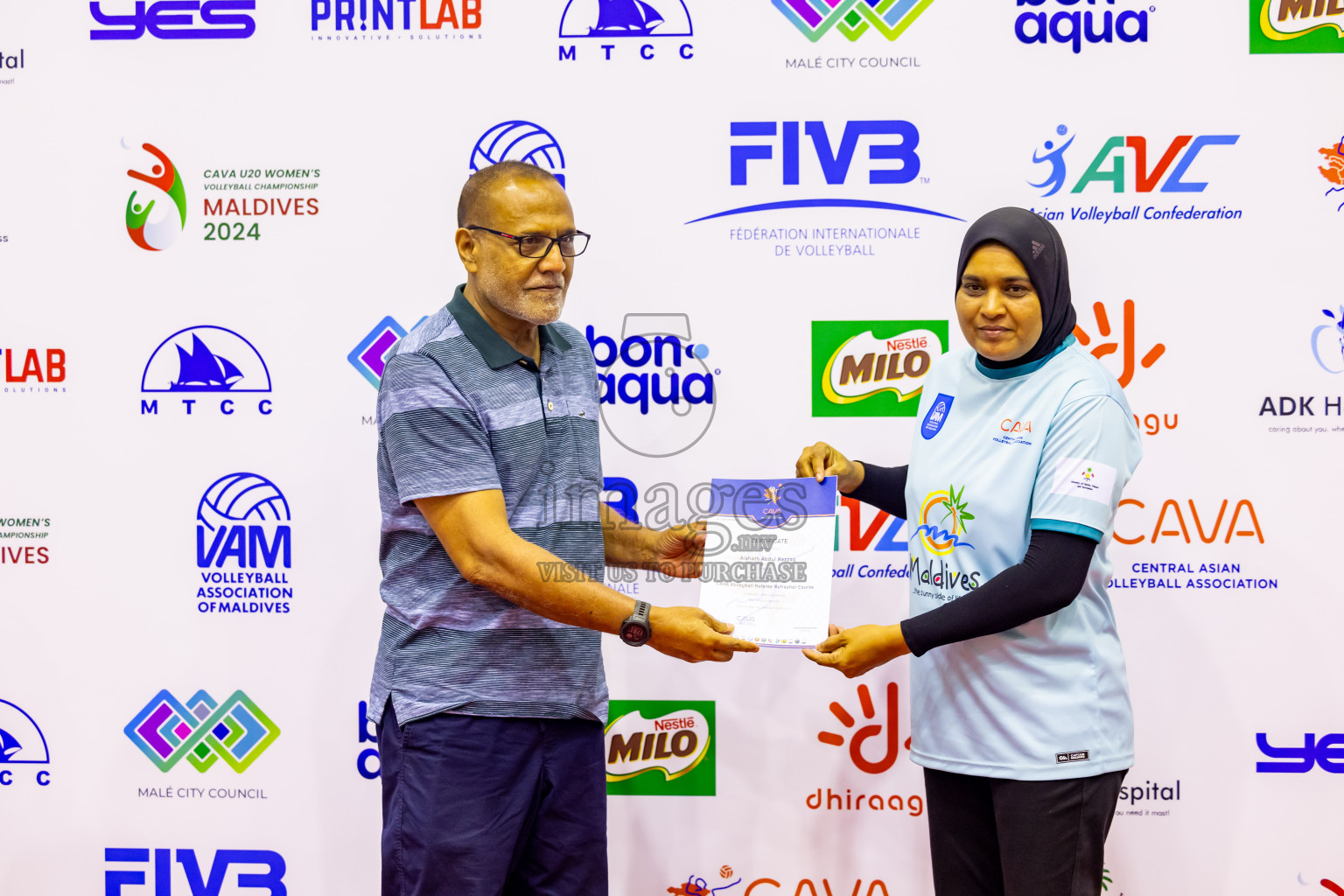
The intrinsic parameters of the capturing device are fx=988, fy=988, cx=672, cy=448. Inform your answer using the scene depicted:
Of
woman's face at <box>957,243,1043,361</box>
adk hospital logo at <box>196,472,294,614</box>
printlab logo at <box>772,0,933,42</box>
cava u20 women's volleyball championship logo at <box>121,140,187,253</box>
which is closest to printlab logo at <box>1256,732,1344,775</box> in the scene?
woman's face at <box>957,243,1043,361</box>

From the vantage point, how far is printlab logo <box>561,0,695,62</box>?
9.03 feet

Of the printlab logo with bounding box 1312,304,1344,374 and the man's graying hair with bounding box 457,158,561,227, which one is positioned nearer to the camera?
the man's graying hair with bounding box 457,158,561,227

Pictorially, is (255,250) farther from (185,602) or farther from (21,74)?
(185,602)

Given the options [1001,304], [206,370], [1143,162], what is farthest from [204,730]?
[1143,162]

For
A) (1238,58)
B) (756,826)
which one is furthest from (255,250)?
(1238,58)

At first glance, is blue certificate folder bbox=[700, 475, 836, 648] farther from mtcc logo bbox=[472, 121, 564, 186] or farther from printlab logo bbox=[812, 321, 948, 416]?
mtcc logo bbox=[472, 121, 564, 186]

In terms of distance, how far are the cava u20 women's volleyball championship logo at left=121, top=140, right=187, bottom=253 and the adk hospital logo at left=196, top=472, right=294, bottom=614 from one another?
72cm

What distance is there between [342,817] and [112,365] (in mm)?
1490

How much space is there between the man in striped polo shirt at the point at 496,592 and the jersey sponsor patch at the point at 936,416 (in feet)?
1.99

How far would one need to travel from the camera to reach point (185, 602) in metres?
2.90

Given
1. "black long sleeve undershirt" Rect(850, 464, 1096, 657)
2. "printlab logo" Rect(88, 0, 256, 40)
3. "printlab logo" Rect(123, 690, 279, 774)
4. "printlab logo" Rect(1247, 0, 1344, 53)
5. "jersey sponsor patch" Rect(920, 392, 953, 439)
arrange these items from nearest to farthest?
1. "black long sleeve undershirt" Rect(850, 464, 1096, 657)
2. "jersey sponsor patch" Rect(920, 392, 953, 439)
3. "printlab logo" Rect(1247, 0, 1344, 53)
4. "printlab logo" Rect(88, 0, 256, 40)
5. "printlab logo" Rect(123, 690, 279, 774)

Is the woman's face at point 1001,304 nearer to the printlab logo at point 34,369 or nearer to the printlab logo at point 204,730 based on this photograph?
the printlab logo at point 204,730

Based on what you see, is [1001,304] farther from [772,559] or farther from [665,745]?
[665,745]

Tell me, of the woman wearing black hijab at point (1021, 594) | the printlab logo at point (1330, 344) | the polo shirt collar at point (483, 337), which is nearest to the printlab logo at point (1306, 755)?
the printlab logo at point (1330, 344)
